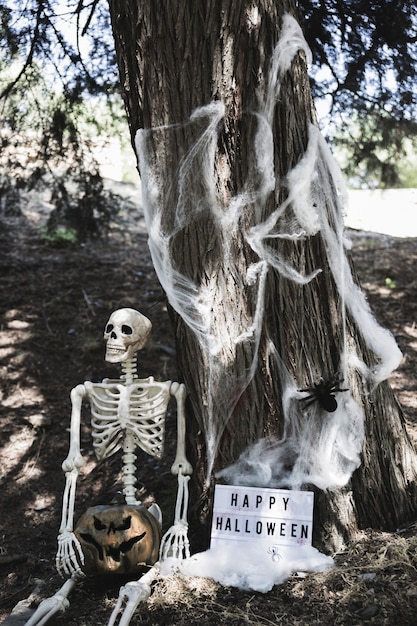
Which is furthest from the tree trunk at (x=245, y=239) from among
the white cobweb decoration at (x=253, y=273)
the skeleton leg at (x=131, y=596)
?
the skeleton leg at (x=131, y=596)

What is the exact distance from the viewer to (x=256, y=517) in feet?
9.43

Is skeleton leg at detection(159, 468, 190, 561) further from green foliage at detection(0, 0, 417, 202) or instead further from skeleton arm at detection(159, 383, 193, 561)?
green foliage at detection(0, 0, 417, 202)

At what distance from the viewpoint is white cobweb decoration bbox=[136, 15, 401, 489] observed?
2.91m

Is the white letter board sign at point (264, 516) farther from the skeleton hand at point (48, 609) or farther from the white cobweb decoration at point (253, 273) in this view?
the skeleton hand at point (48, 609)

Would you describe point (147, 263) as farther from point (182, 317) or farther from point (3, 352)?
point (182, 317)

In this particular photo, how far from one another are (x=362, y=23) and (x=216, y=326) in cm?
286

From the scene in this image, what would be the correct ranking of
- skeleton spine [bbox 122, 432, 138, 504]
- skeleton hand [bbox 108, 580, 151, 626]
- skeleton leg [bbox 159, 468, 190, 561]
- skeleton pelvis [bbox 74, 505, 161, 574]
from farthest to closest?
1. skeleton spine [bbox 122, 432, 138, 504]
2. skeleton leg [bbox 159, 468, 190, 561]
3. skeleton pelvis [bbox 74, 505, 161, 574]
4. skeleton hand [bbox 108, 580, 151, 626]

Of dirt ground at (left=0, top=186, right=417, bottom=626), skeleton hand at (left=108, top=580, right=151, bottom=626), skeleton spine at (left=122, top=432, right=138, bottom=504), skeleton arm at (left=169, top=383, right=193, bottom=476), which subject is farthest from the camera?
skeleton spine at (left=122, top=432, right=138, bottom=504)

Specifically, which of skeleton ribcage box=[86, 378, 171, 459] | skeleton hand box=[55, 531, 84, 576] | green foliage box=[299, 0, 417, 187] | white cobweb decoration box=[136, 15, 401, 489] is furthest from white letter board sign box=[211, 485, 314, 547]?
green foliage box=[299, 0, 417, 187]

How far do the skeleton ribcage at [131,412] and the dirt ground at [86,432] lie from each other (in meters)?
0.54

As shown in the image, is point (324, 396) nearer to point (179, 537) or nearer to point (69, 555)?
point (179, 537)

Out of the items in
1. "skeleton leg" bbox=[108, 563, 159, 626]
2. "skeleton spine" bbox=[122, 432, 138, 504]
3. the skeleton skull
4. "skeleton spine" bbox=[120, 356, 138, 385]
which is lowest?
"skeleton leg" bbox=[108, 563, 159, 626]

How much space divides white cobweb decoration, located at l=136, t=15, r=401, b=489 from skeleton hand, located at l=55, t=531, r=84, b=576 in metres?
0.65

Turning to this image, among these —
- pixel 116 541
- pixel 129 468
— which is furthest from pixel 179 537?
pixel 129 468
